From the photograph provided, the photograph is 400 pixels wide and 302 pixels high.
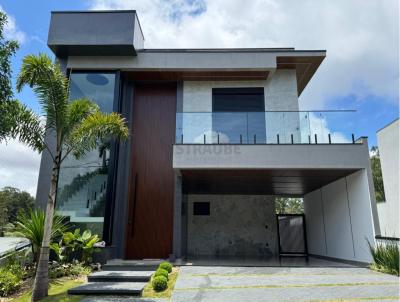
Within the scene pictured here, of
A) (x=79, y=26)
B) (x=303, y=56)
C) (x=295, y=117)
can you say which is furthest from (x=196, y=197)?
(x=79, y=26)

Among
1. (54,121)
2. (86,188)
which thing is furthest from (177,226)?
(54,121)

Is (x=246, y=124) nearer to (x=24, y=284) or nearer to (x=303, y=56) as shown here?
Answer: (x=303, y=56)

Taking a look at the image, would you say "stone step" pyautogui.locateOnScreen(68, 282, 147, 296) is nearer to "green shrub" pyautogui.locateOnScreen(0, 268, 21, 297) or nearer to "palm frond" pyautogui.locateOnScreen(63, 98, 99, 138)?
"green shrub" pyautogui.locateOnScreen(0, 268, 21, 297)

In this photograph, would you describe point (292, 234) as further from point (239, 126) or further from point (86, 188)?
point (86, 188)

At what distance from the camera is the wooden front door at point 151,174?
1116 centimetres

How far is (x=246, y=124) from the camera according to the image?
975 cm

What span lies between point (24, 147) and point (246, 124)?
6402 millimetres

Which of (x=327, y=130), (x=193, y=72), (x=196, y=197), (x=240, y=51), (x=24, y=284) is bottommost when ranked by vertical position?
(x=24, y=284)

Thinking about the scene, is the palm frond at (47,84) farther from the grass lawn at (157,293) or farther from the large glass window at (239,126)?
the large glass window at (239,126)

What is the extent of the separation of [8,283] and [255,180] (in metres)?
8.06

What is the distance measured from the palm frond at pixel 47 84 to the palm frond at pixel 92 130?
0.44 m

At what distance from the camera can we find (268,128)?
31.7 feet

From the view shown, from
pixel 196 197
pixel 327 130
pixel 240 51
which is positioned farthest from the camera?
pixel 196 197

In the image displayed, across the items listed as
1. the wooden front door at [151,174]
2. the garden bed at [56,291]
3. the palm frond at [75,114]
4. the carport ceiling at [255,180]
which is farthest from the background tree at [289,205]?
the palm frond at [75,114]
